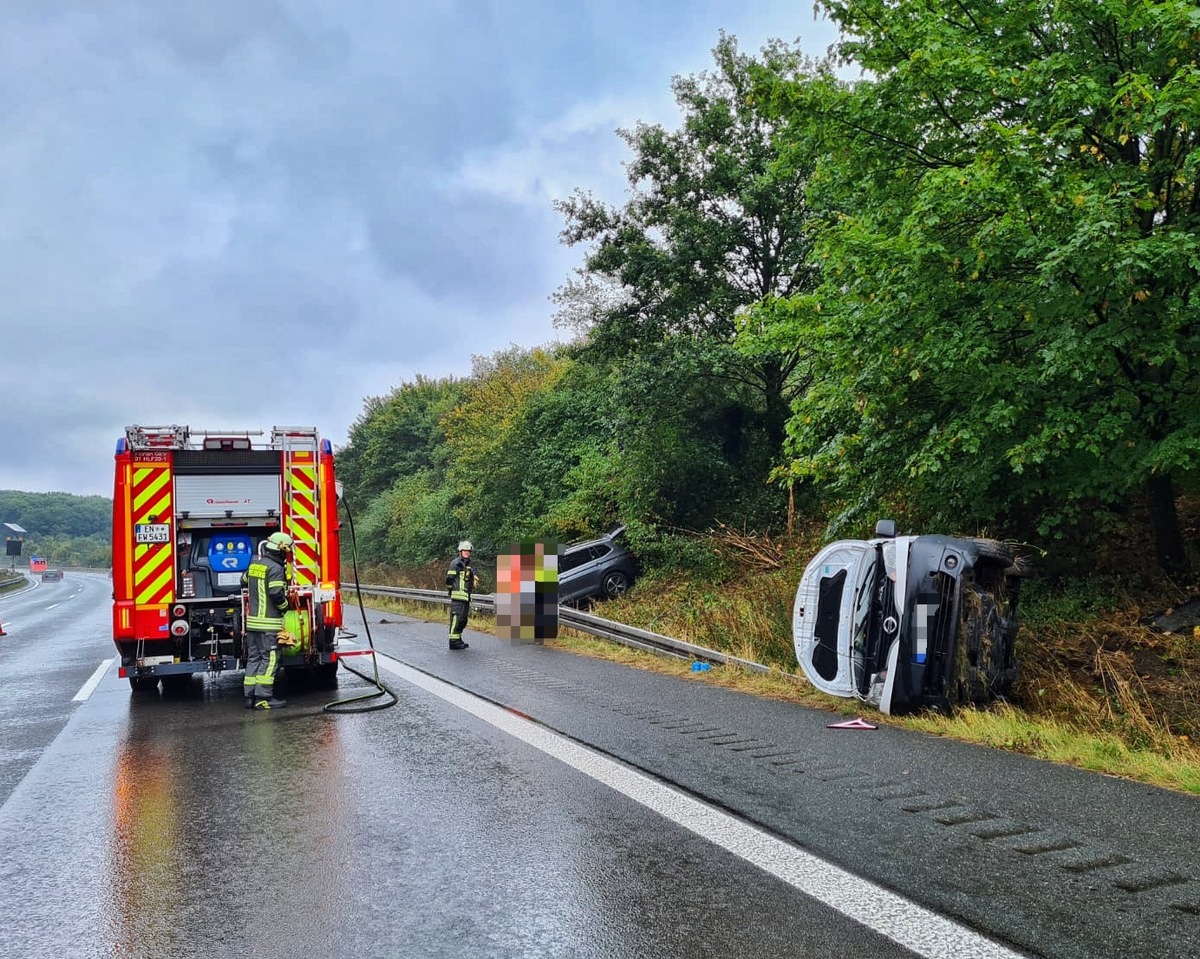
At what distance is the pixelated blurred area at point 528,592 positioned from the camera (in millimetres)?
12711

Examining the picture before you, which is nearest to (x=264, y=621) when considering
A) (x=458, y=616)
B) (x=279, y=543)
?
(x=279, y=543)

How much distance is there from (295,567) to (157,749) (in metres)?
2.80

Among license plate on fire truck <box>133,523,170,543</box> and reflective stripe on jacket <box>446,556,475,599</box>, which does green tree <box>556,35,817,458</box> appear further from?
license plate on fire truck <box>133,523,170,543</box>

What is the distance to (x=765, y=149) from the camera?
1916 cm

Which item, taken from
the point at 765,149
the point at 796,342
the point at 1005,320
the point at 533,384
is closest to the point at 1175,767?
the point at 1005,320

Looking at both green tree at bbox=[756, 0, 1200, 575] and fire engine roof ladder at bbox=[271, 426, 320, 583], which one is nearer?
green tree at bbox=[756, 0, 1200, 575]

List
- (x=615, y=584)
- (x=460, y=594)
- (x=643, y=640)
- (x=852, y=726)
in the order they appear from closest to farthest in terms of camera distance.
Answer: (x=852, y=726), (x=643, y=640), (x=460, y=594), (x=615, y=584)

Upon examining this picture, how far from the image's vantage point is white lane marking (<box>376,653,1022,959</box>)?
294 cm

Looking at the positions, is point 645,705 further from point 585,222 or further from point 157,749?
point 585,222

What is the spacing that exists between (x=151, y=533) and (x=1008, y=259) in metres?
9.07

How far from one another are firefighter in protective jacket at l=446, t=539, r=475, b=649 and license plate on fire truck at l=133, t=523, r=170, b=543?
4.55 m

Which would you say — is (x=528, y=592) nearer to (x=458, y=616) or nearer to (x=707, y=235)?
(x=458, y=616)

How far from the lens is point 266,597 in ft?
26.9

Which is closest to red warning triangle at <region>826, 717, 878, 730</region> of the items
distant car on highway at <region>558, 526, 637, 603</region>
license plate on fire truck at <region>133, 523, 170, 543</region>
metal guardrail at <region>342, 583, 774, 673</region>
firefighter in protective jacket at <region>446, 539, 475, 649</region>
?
metal guardrail at <region>342, 583, 774, 673</region>
